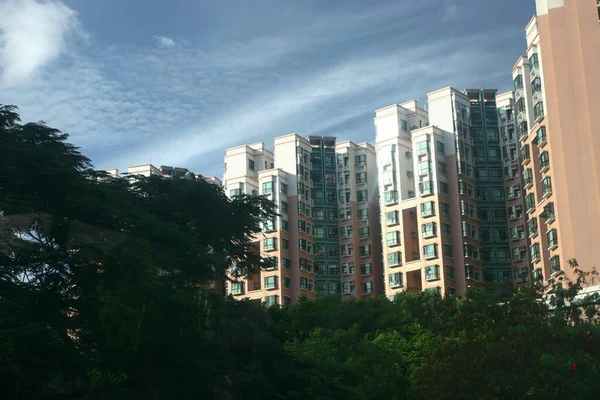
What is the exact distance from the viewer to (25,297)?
21.1 metres

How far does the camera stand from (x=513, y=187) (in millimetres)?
64500

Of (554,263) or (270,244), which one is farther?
(270,244)

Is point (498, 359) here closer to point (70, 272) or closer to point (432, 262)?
point (70, 272)

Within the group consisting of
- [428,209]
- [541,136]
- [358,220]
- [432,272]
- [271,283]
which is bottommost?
[432,272]

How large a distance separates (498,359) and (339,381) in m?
5.33

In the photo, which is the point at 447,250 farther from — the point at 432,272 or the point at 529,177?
the point at 529,177

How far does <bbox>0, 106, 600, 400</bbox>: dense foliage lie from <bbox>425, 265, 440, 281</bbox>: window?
111ft

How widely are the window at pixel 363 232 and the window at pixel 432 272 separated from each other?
959 cm

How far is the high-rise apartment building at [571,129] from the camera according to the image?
3853cm

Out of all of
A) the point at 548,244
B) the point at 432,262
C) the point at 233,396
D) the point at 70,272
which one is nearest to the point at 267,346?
the point at 233,396

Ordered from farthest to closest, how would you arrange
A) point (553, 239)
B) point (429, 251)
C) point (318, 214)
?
1. point (318, 214)
2. point (429, 251)
3. point (553, 239)

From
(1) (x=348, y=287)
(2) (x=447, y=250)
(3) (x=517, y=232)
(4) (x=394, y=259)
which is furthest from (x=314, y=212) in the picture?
(3) (x=517, y=232)

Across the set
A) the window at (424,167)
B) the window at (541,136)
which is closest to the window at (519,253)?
the window at (424,167)

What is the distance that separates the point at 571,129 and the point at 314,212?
3261cm
